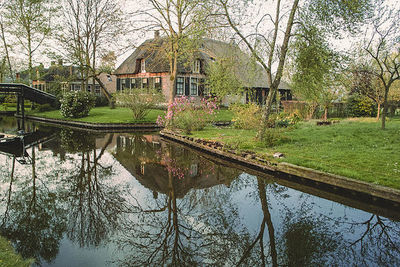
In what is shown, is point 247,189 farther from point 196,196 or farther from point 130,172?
point 130,172

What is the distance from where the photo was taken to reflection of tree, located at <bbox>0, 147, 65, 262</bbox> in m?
4.43

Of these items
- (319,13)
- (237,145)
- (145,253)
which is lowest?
(145,253)

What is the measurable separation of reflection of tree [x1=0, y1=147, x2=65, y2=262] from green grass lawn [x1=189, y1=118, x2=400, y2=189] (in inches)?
244

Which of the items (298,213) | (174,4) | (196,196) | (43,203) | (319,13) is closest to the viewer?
(298,213)

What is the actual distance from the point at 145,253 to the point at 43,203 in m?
3.21

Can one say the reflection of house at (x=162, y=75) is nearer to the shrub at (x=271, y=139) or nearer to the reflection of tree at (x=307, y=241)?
the shrub at (x=271, y=139)

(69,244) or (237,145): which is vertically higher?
(237,145)

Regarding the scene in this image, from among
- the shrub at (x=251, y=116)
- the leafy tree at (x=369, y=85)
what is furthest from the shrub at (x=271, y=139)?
the leafy tree at (x=369, y=85)

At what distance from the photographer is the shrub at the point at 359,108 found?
2278cm

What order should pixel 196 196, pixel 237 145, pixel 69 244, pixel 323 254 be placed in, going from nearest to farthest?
pixel 323 254 → pixel 69 244 → pixel 196 196 → pixel 237 145

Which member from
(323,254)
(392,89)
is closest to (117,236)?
(323,254)

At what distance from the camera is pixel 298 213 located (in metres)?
5.82

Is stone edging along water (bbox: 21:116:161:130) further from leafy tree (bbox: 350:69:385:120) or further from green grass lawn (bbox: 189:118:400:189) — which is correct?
leafy tree (bbox: 350:69:385:120)

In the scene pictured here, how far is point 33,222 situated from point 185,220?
280 cm
